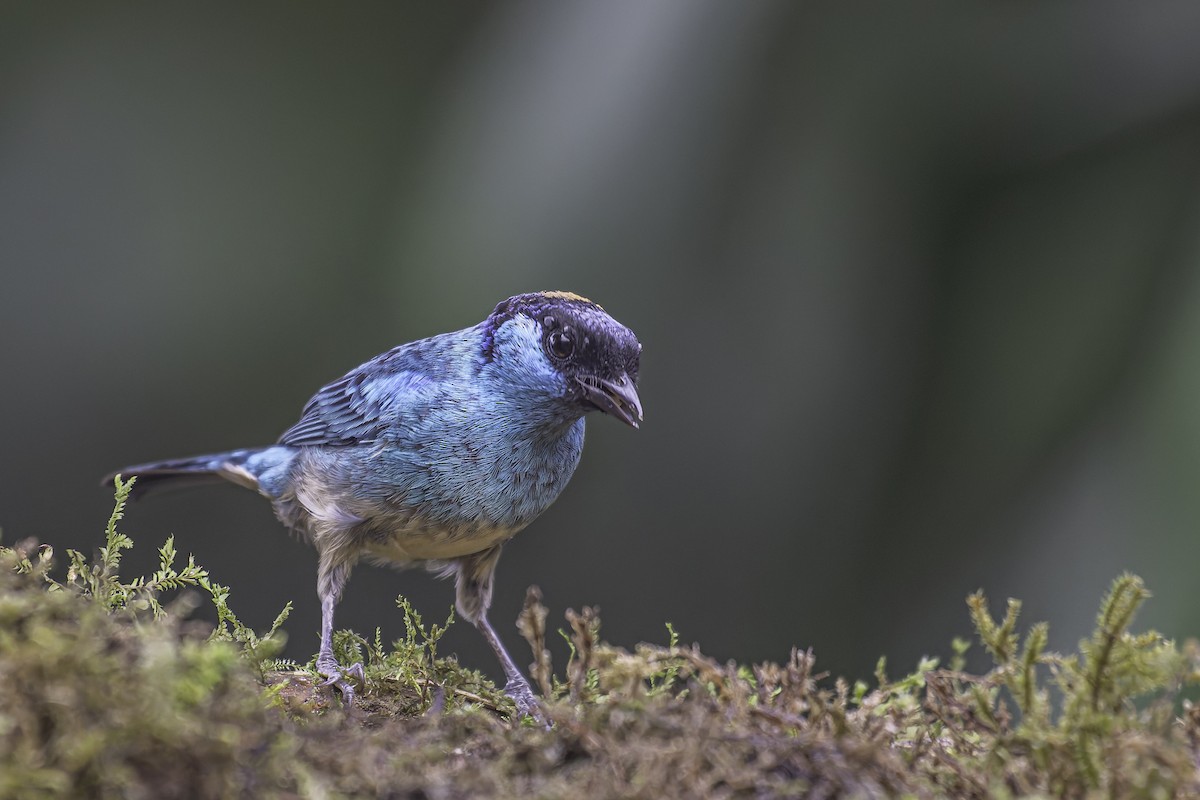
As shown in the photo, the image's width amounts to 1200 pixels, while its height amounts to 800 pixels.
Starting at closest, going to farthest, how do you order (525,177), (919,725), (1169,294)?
(919,725)
(1169,294)
(525,177)

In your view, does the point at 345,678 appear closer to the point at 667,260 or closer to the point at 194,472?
the point at 194,472

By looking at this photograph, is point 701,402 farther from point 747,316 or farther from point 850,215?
point 850,215

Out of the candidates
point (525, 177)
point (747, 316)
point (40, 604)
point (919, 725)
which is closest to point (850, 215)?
point (747, 316)

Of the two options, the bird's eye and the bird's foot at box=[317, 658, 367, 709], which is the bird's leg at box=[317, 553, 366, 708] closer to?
the bird's foot at box=[317, 658, 367, 709]

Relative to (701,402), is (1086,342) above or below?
above

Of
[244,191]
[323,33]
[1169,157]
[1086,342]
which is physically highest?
[1169,157]

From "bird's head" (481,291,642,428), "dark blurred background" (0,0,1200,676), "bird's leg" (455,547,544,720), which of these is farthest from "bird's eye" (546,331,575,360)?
"dark blurred background" (0,0,1200,676)

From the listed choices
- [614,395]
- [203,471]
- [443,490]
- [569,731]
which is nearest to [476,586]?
[443,490]
